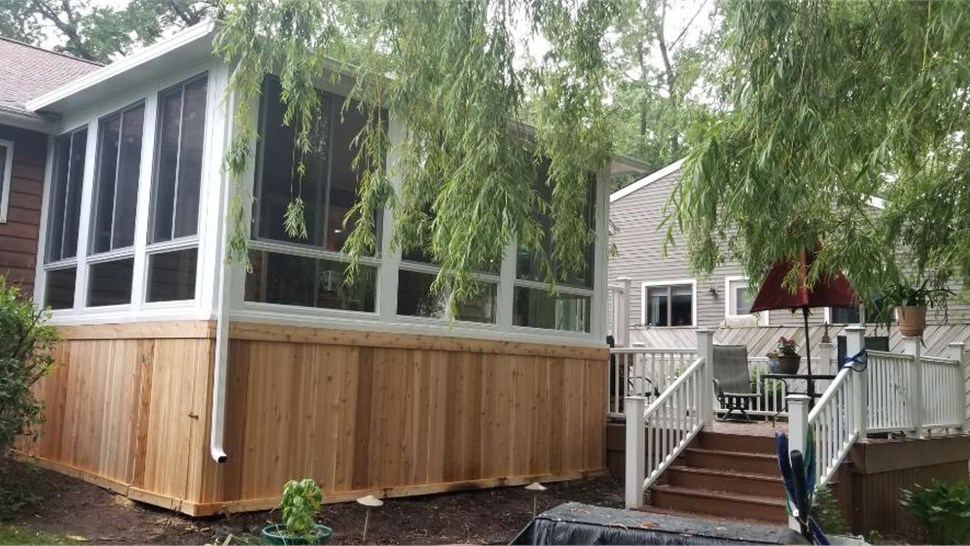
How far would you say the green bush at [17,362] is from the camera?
20.8ft

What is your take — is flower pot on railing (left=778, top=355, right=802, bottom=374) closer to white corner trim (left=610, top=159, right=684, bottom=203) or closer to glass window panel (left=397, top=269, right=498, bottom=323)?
glass window panel (left=397, top=269, right=498, bottom=323)

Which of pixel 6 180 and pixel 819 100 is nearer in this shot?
pixel 819 100

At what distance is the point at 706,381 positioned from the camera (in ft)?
27.1

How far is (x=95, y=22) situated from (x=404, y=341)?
18.6 m

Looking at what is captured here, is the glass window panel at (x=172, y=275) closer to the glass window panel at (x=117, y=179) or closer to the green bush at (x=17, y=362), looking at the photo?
the glass window panel at (x=117, y=179)

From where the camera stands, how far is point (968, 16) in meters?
3.77

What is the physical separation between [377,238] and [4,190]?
4.08 metres

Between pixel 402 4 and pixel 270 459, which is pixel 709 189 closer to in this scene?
pixel 402 4

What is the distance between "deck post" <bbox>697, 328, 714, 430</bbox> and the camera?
8.20 metres

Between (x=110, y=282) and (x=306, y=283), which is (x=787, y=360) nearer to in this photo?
(x=306, y=283)

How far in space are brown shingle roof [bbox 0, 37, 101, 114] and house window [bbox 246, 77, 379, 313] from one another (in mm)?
3395

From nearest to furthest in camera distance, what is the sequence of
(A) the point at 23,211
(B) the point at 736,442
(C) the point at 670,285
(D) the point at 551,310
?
(B) the point at 736,442, (A) the point at 23,211, (D) the point at 551,310, (C) the point at 670,285

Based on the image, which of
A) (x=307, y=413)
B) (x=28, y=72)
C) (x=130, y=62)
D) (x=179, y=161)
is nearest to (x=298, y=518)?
(x=307, y=413)

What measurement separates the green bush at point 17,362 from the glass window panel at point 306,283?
1883 millimetres
